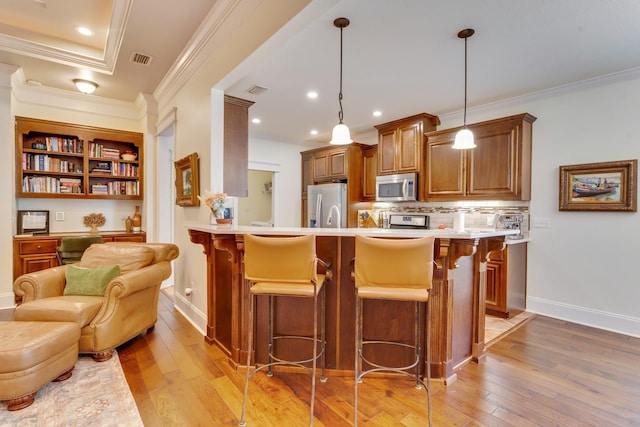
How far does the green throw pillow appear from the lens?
271cm

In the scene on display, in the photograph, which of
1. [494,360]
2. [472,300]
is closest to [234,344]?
[472,300]

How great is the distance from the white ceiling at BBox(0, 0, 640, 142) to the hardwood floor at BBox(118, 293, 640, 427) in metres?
2.44

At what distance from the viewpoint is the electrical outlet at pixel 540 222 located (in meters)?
3.74

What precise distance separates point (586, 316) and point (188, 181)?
472 cm

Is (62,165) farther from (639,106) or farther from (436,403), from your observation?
(639,106)

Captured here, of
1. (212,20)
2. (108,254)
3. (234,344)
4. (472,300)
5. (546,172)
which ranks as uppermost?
(212,20)

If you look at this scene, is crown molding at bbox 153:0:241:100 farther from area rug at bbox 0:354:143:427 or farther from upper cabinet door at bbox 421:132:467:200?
upper cabinet door at bbox 421:132:467:200

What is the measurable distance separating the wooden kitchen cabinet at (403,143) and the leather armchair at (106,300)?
3.39 metres

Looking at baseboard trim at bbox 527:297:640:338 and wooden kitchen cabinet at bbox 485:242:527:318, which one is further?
wooden kitchen cabinet at bbox 485:242:527:318

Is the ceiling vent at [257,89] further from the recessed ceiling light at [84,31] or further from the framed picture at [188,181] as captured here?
the recessed ceiling light at [84,31]

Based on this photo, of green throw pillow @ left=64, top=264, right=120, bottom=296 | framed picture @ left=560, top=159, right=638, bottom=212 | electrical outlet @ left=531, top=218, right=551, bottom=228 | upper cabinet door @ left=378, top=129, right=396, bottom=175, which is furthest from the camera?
upper cabinet door @ left=378, top=129, right=396, bottom=175

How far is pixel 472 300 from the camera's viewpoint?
253 centimetres

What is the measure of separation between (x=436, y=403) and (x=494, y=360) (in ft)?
3.07

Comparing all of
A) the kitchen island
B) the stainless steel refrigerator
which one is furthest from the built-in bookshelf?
the kitchen island
